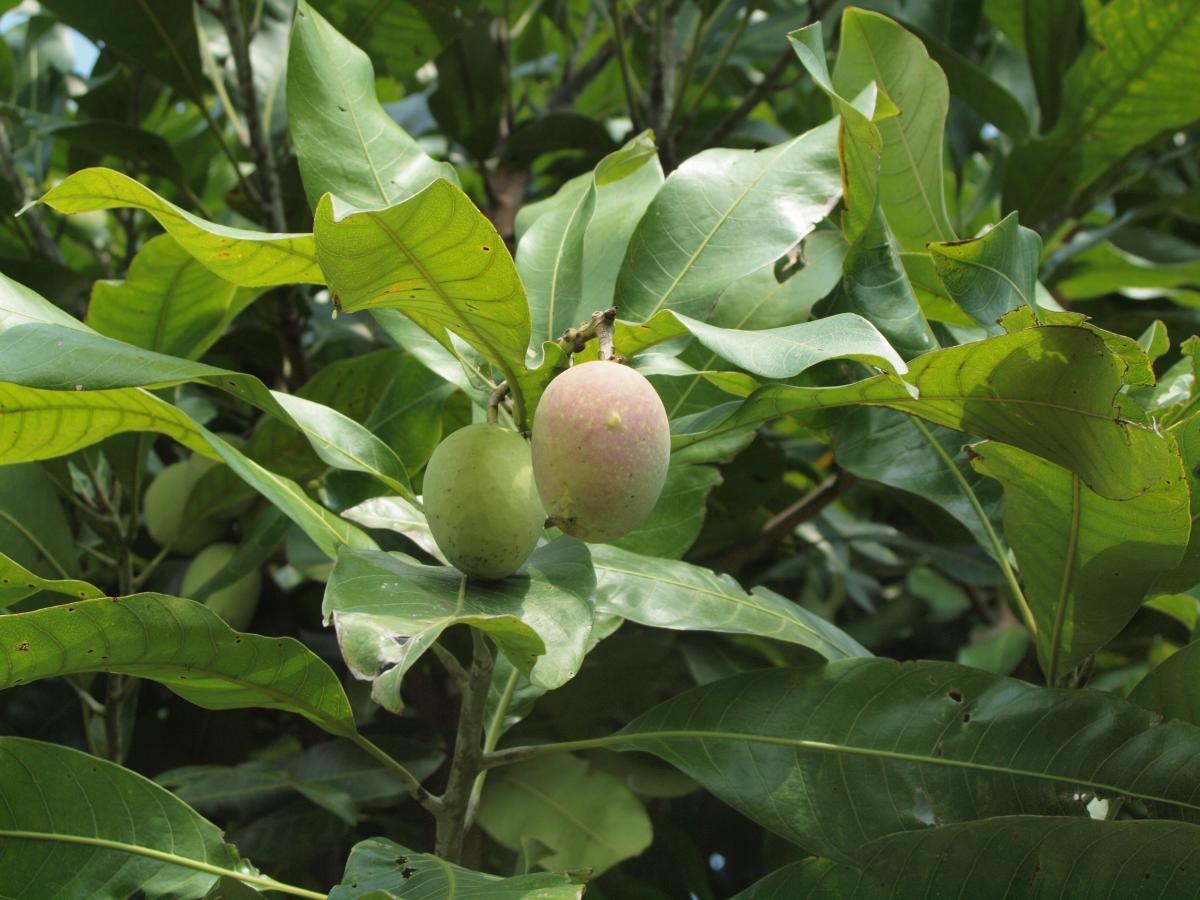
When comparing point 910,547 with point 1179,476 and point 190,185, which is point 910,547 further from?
point 190,185

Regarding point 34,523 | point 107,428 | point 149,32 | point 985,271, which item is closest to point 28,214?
point 149,32

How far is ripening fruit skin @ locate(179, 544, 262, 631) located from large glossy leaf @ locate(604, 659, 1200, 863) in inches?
30.0

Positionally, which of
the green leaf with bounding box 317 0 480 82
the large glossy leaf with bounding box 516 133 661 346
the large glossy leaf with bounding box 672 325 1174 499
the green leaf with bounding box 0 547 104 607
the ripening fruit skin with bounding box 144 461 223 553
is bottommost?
the ripening fruit skin with bounding box 144 461 223 553

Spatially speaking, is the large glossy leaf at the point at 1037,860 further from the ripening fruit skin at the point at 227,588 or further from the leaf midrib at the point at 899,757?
the ripening fruit skin at the point at 227,588

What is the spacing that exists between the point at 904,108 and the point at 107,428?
0.77 metres

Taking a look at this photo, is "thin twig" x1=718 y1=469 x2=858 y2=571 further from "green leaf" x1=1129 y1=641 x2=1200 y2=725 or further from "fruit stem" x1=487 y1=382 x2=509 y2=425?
"fruit stem" x1=487 y1=382 x2=509 y2=425

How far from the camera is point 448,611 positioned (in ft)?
2.34

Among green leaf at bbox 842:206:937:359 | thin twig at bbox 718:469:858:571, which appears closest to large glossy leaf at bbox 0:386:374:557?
green leaf at bbox 842:206:937:359

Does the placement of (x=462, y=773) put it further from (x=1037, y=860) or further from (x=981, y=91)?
(x=981, y=91)

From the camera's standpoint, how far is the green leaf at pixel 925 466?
114 centimetres

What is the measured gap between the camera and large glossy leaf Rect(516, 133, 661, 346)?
3.07 ft

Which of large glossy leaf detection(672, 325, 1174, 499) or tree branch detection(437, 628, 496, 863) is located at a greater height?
large glossy leaf detection(672, 325, 1174, 499)

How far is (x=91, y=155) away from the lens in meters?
1.95

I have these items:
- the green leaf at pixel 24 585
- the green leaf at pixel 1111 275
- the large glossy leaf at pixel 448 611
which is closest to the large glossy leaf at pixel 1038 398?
the large glossy leaf at pixel 448 611
